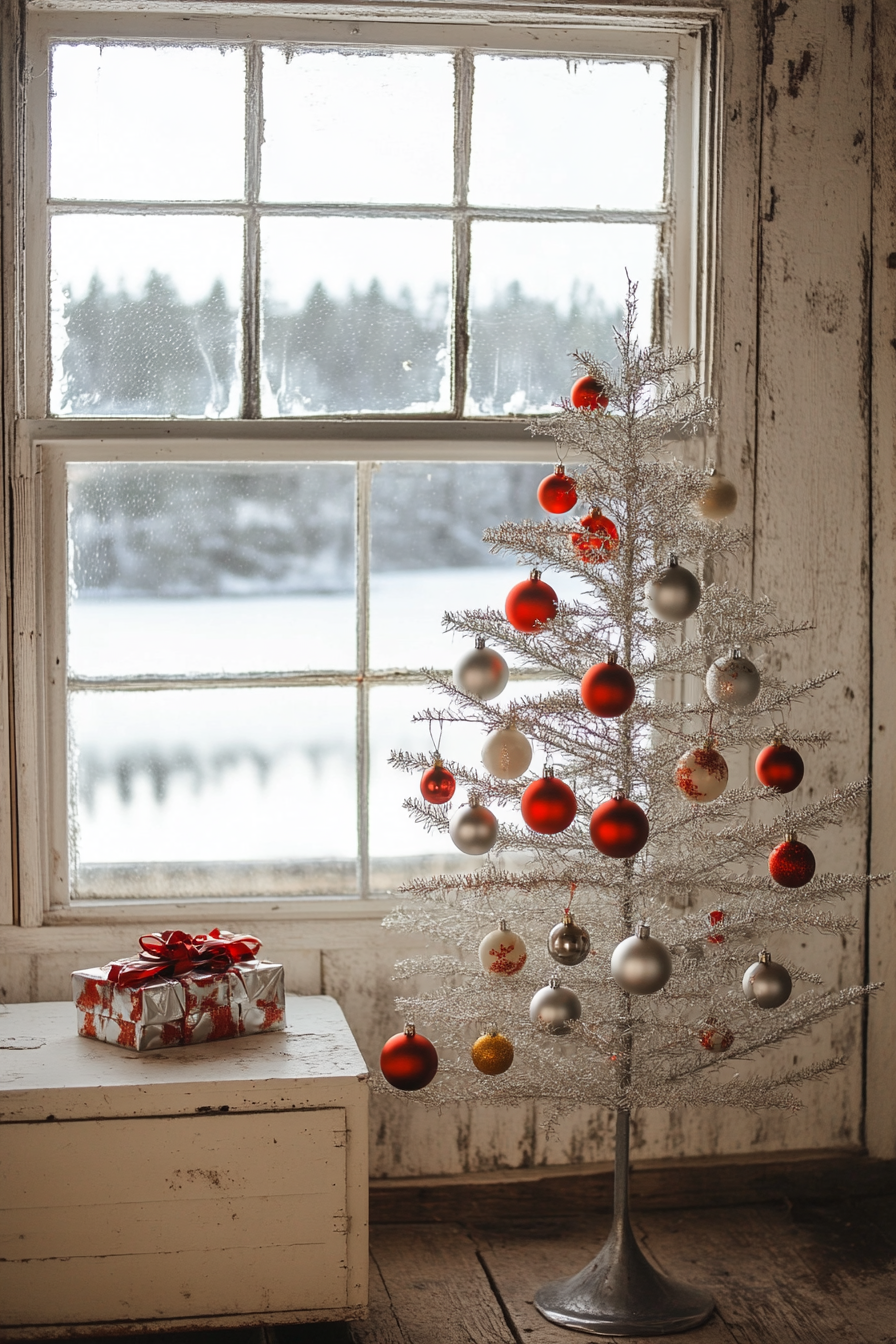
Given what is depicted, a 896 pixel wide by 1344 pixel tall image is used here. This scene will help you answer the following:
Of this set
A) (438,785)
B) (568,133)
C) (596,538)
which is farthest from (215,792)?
(568,133)

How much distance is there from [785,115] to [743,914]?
61.1 inches

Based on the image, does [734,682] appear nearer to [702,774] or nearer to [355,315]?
[702,774]

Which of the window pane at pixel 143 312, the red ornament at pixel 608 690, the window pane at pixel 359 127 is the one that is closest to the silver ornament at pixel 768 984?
the red ornament at pixel 608 690

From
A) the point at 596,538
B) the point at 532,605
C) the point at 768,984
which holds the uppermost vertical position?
the point at 596,538

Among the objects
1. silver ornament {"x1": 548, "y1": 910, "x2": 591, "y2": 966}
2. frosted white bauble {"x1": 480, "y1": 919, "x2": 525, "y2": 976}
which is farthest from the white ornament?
frosted white bauble {"x1": 480, "y1": 919, "x2": 525, "y2": 976}

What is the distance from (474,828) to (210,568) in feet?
2.66

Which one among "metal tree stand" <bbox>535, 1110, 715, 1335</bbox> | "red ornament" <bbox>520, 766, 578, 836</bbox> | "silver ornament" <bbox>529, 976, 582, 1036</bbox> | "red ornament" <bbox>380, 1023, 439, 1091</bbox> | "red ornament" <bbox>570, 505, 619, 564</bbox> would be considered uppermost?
"red ornament" <bbox>570, 505, 619, 564</bbox>

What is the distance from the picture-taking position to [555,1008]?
1.93 m

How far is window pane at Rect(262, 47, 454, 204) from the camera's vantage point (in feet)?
7.89

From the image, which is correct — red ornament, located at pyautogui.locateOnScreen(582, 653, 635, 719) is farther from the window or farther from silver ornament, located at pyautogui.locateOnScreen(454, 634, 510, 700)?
the window

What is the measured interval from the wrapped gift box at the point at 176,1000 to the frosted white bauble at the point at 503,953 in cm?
40

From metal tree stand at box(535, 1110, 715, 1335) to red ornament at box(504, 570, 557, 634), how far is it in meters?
Answer: 0.86

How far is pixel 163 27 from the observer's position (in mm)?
2361

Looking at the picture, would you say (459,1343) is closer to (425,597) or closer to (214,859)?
(214,859)
